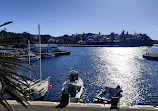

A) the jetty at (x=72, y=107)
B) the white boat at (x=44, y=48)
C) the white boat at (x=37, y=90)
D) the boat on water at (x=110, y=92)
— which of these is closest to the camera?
the jetty at (x=72, y=107)

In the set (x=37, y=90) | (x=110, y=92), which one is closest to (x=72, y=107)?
(x=37, y=90)

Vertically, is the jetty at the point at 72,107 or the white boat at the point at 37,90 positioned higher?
the jetty at the point at 72,107

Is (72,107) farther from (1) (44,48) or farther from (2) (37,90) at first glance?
(1) (44,48)

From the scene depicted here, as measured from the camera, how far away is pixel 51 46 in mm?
113562

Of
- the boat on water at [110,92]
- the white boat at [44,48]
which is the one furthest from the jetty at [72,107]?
the white boat at [44,48]

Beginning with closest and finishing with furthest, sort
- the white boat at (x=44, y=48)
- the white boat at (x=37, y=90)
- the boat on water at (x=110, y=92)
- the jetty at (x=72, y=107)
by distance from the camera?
1. the jetty at (x=72, y=107)
2. the white boat at (x=37, y=90)
3. the boat on water at (x=110, y=92)
4. the white boat at (x=44, y=48)

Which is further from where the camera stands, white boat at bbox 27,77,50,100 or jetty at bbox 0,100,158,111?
white boat at bbox 27,77,50,100

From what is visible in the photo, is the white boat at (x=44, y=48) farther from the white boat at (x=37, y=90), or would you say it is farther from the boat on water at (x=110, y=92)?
the boat on water at (x=110, y=92)

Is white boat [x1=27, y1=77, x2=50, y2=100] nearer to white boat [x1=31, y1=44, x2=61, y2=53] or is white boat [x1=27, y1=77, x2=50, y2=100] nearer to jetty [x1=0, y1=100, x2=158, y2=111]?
jetty [x1=0, y1=100, x2=158, y2=111]

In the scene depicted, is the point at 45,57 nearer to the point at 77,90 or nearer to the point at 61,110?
the point at 77,90

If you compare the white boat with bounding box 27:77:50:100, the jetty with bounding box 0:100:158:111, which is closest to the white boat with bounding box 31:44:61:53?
the white boat with bounding box 27:77:50:100

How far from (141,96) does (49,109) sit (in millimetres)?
22231

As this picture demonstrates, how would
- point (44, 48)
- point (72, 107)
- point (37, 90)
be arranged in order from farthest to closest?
point (44, 48) → point (37, 90) → point (72, 107)

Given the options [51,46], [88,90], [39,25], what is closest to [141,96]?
[88,90]
